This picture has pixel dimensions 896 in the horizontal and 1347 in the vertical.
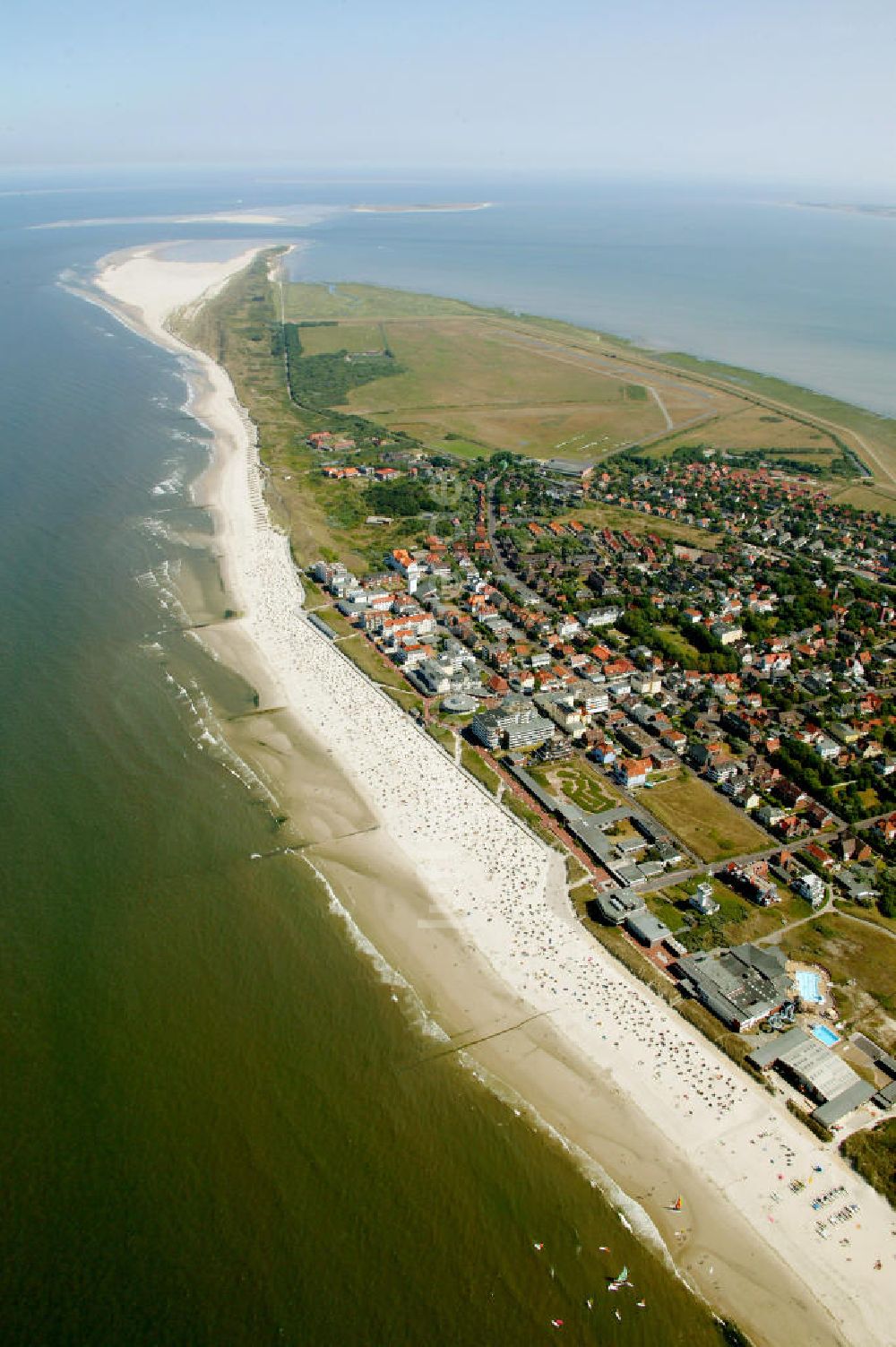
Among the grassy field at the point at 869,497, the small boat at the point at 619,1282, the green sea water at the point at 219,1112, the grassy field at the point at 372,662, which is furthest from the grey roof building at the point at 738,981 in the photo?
the grassy field at the point at 869,497

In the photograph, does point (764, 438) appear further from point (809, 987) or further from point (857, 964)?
point (809, 987)

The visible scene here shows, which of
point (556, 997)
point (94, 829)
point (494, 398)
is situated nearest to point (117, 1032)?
point (94, 829)

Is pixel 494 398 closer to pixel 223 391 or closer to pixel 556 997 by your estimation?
pixel 223 391

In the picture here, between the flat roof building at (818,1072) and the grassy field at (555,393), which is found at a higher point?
the grassy field at (555,393)

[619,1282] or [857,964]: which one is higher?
[857,964]

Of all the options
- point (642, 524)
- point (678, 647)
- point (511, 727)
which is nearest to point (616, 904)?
point (511, 727)

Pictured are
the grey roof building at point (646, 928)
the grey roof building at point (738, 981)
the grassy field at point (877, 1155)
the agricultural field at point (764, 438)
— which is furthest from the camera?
the agricultural field at point (764, 438)

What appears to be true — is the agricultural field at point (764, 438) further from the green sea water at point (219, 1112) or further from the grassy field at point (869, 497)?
the green sea water at point (219, 1112)

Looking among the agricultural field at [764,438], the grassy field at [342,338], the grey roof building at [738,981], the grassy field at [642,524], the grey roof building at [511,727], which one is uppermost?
the grassy field at [342,338]
